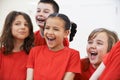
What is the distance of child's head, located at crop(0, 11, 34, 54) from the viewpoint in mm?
1421

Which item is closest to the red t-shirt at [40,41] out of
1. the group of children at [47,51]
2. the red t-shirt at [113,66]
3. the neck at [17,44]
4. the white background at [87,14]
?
the group of children at [47,51]

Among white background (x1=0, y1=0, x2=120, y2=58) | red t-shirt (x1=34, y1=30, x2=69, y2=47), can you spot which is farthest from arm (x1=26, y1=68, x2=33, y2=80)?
white background (x1=0, y1=0, x2=120, y2=58)

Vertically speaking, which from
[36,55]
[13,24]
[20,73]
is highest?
[13,24]

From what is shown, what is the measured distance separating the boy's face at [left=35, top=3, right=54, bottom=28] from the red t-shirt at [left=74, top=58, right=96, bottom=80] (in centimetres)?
39

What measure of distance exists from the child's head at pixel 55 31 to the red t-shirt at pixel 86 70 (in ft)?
0.61

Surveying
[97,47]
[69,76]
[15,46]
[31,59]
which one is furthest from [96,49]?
[15,46]

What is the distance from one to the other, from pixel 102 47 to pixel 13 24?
536mm

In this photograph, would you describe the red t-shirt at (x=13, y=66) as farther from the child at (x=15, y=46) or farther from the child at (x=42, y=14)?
the child at (x=42, y=14)

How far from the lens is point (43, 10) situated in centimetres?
160

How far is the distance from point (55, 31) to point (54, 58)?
14cm

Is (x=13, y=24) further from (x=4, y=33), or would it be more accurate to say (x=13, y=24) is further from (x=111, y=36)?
(x=111, y=36)

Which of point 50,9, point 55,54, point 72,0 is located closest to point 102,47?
point 55,54

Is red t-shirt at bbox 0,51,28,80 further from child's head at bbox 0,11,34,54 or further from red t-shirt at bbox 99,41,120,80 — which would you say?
red t-shirt at bbox 99,41,120,80

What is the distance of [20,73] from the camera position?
1.35 meters
